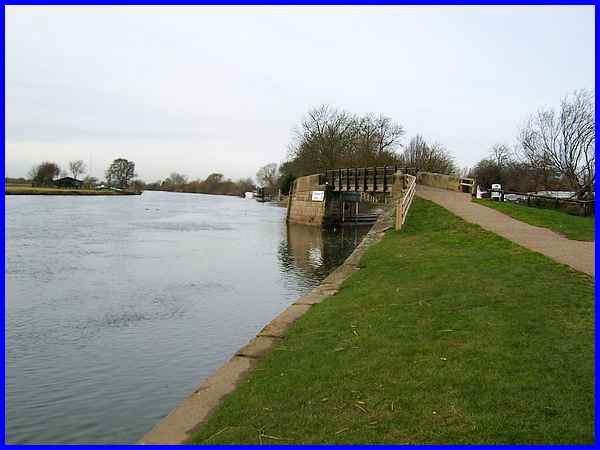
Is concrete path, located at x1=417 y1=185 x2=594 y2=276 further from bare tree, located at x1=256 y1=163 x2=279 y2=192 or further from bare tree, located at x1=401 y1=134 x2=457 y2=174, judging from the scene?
bare tree, located at x1=256 y1=163 x2=279 y2=192

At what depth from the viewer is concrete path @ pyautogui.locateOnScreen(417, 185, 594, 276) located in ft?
39.8

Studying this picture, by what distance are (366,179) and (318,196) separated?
6635 mm

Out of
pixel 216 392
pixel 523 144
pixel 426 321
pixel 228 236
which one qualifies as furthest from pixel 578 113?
pixel 216 392

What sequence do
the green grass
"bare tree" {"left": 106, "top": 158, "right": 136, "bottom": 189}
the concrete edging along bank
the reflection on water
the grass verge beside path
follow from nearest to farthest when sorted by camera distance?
the grass verge beside path < the concrete edging along bank < the green grass < the reflection on water < "bare tree" {"left": 106, "top": 158, "right": 136, "bottom": 189}

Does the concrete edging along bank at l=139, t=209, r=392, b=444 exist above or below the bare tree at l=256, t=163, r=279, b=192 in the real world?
below

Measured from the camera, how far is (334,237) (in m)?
32.4

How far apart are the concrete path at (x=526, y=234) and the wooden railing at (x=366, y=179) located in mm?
5666

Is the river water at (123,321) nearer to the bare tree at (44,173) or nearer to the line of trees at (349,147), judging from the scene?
the line of trees at (349,147)

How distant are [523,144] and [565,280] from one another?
1371 inches

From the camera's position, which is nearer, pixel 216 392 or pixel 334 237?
pixel 216 392

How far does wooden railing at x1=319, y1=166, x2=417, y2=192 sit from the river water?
35.8ft

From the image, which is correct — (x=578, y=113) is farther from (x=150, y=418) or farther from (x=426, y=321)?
(x=150, y=418)

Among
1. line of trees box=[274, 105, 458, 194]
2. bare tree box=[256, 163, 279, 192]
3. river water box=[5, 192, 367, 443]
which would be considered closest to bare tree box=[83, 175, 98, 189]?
bare tree box=[256, 163, 279, 192]

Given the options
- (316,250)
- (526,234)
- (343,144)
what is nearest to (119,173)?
(343,144)
